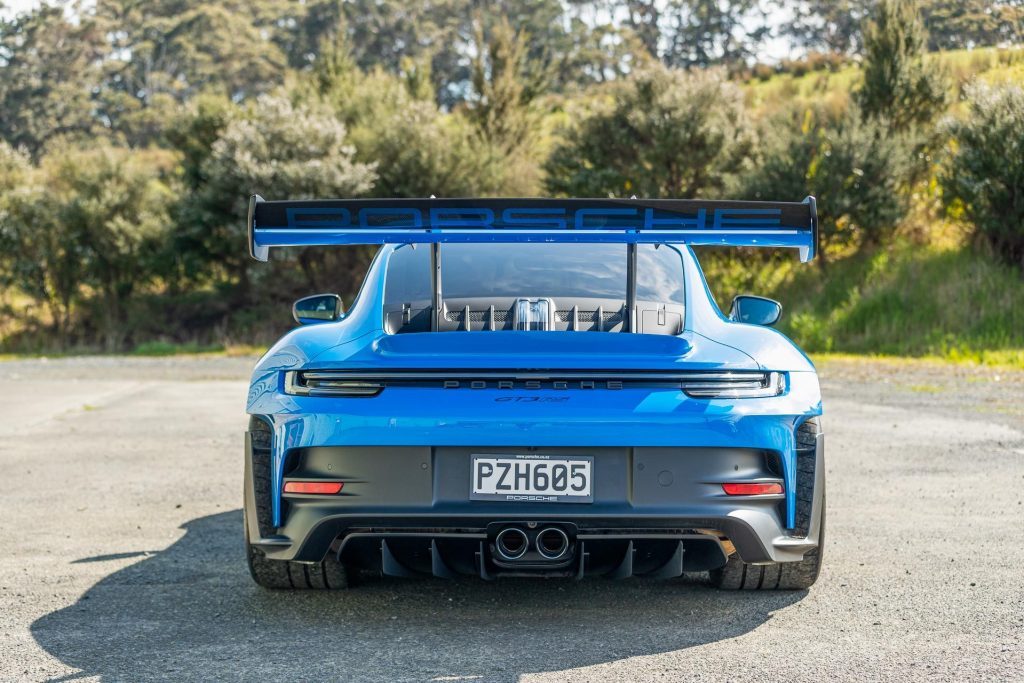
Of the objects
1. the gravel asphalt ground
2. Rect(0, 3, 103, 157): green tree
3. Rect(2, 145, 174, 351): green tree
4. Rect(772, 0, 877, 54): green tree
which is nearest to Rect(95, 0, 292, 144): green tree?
Rect(0, 3, 103, 157): green tree

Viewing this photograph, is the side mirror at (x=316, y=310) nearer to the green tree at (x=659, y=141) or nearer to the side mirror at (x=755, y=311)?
the side mirror at (x=755, y=311)

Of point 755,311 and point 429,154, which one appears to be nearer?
point 755,311

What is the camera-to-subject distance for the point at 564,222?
4.13 m

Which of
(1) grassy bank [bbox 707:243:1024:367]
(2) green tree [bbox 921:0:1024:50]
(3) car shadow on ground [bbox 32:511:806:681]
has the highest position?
(2) green tree [bbox 921:0:1024:50]

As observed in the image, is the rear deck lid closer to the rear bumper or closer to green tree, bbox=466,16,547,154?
the rear bumper

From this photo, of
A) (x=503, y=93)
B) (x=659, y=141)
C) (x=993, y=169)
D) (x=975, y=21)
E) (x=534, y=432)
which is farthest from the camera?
(x=975, y=21)

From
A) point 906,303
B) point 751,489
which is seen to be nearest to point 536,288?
point 751,489

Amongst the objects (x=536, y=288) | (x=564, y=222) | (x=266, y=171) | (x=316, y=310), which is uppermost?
(x=266, y=171)

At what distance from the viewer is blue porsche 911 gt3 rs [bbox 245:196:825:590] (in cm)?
391

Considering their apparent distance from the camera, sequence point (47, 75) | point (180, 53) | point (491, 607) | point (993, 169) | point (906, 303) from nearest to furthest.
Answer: point (491, 607), point (993, 169), point (906, 303), point (47, 75), point (180, 53)

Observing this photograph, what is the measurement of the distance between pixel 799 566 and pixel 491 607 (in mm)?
1163

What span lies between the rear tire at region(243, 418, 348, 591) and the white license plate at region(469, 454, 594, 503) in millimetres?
699

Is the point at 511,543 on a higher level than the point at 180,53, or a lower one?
lower

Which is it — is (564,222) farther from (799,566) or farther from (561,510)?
(799,566)
